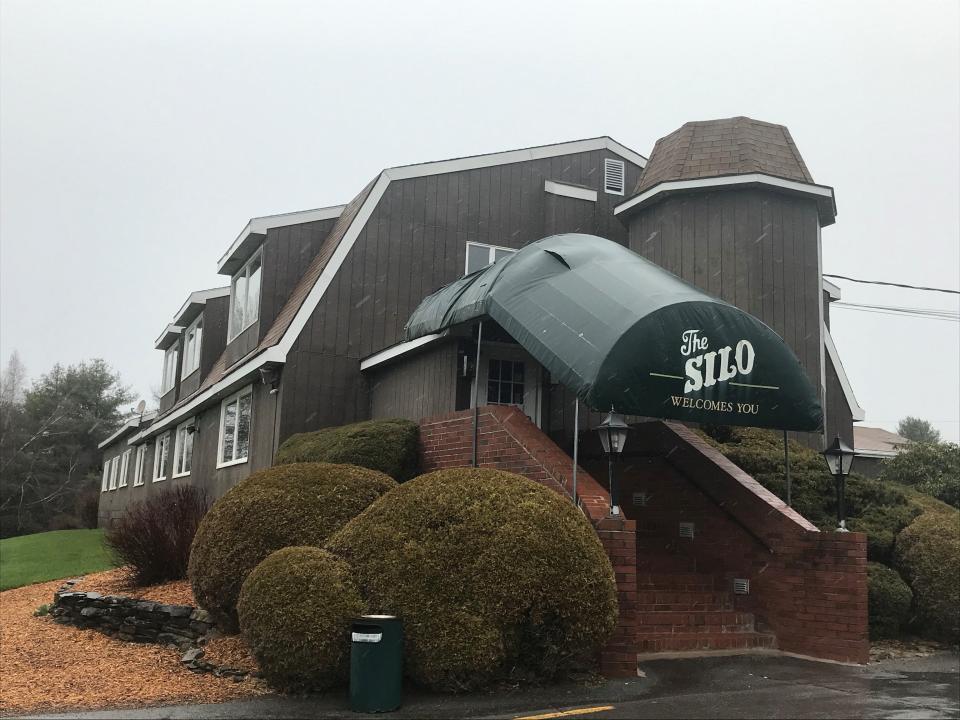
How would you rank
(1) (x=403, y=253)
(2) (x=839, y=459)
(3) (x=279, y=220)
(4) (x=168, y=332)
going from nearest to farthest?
(2) (x=839, y=459), (1) (x=403, y=253), (3) (x=279, y=220), (4) (x=168, y=332)

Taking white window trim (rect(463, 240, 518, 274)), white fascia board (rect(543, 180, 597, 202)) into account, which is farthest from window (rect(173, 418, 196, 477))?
white fascia board (rect(543, 180, 597, 202))

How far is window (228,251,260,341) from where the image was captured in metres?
17.5

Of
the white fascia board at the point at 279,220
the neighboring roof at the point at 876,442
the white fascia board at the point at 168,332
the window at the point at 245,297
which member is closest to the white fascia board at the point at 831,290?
the neighboring roof at the point at 876,442

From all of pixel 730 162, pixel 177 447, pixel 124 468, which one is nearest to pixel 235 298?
pixel 177 447

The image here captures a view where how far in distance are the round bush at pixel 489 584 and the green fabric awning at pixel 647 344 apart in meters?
1.63

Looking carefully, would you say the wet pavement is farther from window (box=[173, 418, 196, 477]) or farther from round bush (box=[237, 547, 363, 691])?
window (box=[173, 418, 196, 477])

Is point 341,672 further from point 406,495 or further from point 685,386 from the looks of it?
point 685,386

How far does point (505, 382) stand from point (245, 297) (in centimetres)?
702

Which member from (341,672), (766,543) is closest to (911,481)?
(766,543)

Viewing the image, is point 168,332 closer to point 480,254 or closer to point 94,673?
point 480,254

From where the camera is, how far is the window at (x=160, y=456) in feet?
79.9

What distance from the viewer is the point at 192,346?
2291cm

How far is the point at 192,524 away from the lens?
13266 millimetres

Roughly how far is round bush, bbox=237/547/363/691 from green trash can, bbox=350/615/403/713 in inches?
11.5
